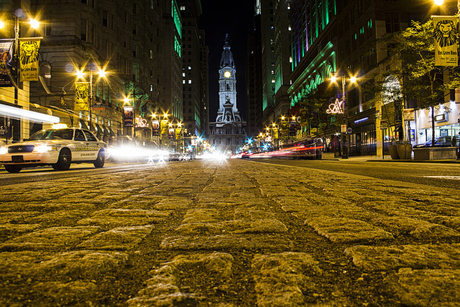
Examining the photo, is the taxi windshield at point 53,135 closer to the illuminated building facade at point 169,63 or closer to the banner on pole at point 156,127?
the banner on pole at point 156,127

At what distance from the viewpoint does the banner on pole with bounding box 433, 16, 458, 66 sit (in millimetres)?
14031

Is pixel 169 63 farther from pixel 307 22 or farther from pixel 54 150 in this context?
pixel 54 150

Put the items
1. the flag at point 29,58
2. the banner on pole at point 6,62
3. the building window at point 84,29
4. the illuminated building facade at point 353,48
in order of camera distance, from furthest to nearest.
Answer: the illuminated building facade at point 353,48 → the building window at point 84,29 → the flag at point 29,58 → the banner on pole at point 6,62

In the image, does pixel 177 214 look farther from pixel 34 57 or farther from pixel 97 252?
pixel 34 57

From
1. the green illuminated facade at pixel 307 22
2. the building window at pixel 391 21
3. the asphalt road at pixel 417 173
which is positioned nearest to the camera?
the asphalt road at pixel 417 173

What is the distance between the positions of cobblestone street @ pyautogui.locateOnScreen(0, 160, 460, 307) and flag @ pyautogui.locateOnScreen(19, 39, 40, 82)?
18.9 m

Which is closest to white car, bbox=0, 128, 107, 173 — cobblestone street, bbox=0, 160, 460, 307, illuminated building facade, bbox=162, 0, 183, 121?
cobblestone street, bbox=0, 160, 460, 307

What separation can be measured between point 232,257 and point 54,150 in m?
12.2

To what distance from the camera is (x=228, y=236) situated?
223cm

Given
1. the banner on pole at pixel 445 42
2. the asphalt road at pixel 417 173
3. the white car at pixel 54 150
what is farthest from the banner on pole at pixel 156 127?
the banner on pole at pixel 445 42

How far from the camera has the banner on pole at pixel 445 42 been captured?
14031 mm

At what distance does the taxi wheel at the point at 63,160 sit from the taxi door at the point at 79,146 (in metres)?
0.28

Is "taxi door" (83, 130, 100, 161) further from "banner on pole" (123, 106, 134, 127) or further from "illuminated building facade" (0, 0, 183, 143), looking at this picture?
"banner on pole" (123, 106, 134, 127)

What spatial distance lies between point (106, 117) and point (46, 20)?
12.7m
